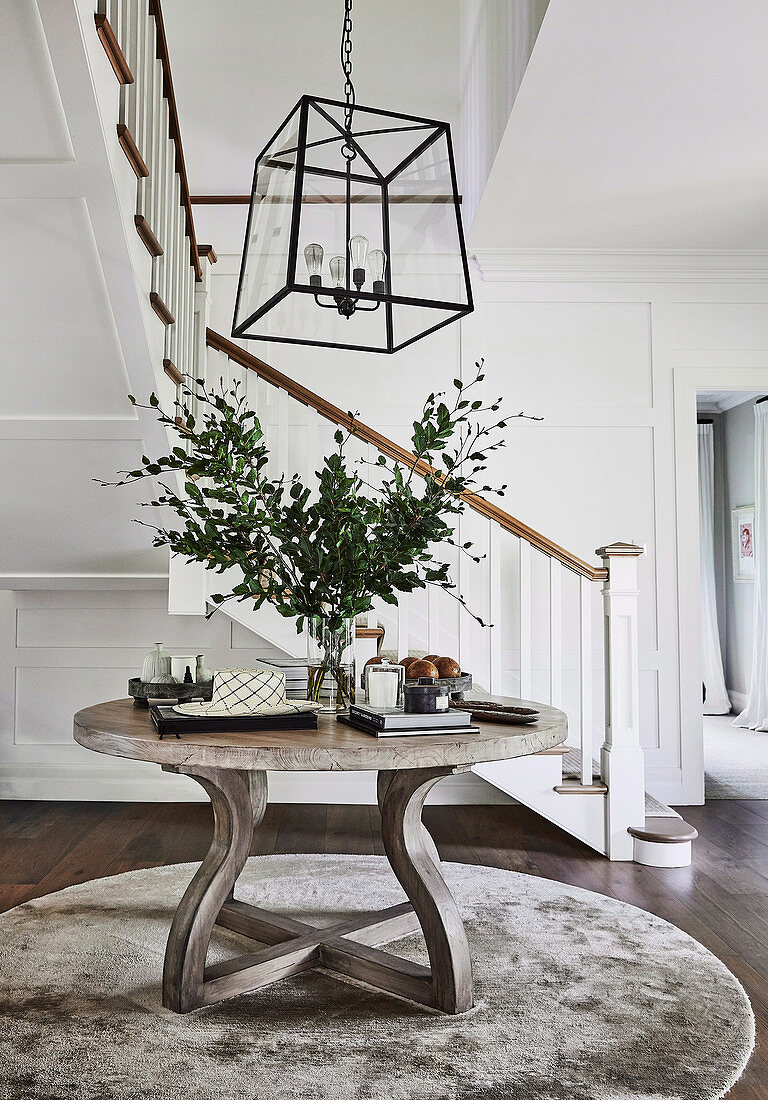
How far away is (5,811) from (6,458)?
1783 millimetres

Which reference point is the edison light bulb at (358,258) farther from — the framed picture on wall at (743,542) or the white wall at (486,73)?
the framed picture on wall at (743,542)

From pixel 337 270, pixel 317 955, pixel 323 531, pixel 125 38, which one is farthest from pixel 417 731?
pixel 125 38

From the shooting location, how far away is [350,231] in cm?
197

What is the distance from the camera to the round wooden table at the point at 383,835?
69.6 inches

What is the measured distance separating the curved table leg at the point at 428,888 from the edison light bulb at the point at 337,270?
1119 mm

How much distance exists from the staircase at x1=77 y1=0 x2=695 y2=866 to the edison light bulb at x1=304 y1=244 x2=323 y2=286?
96 centimetres

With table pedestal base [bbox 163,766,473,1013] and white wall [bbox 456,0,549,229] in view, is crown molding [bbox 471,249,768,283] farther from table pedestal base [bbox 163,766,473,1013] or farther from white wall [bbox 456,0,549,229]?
table pedestal base [bbox 163,766,473,1013]

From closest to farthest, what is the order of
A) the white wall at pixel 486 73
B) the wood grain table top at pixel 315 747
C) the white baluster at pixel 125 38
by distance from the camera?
the wood grain table top at pixel 315 747 → the white baluster at pixel 125 38 → the white wall at pixel 486 73

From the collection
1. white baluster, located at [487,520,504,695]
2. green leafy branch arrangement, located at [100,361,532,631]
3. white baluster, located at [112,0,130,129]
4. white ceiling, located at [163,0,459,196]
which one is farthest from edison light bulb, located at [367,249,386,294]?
white ceiling, located at [163,0,459,196]

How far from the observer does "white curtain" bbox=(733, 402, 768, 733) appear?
693cm

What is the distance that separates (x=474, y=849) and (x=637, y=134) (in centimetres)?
294

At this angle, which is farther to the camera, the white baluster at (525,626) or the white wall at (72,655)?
the white wall at (72,655)

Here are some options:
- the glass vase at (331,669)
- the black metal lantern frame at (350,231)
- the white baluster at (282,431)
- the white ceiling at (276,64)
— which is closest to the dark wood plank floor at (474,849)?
the glass vase at (331,669)

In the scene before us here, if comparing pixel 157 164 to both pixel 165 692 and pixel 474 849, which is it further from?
pixel 474 849
